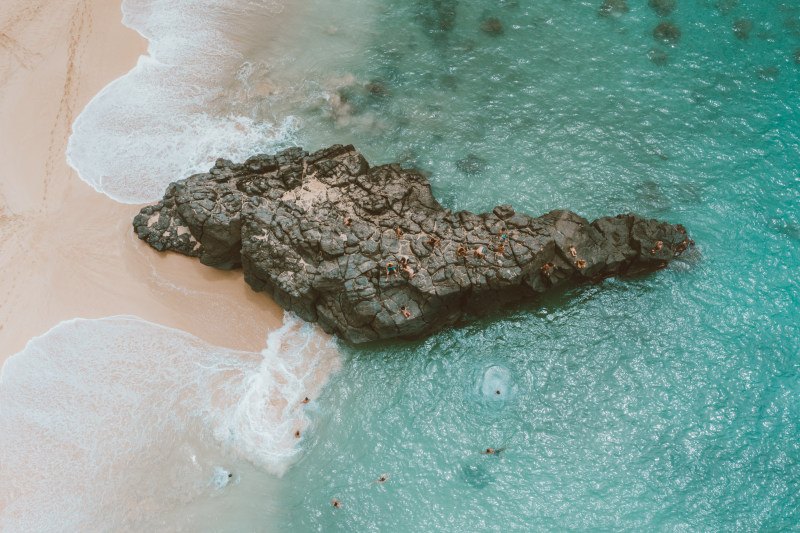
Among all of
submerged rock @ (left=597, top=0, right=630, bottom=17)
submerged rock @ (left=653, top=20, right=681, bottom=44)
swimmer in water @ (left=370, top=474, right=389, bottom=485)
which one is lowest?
swimmer in water @ (left=370, top=474, right=389, bottom=485)

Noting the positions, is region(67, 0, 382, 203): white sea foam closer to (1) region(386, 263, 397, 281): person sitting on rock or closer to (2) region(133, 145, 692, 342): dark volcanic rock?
(2) region(133, 145, 692, 342): dark volcanic rock

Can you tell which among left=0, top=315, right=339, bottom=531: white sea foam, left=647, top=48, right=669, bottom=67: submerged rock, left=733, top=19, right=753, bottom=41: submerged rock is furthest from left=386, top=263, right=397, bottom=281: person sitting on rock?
left=733, top=19, right=753, bottom=41: submerged rock

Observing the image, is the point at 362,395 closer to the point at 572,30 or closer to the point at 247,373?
the point at 247,373

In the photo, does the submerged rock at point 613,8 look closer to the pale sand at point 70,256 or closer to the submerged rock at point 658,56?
the submerged rock at point 658,56

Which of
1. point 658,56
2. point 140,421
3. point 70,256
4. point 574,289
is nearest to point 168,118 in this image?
point 70,256

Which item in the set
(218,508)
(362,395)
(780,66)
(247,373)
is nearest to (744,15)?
(780,66)
